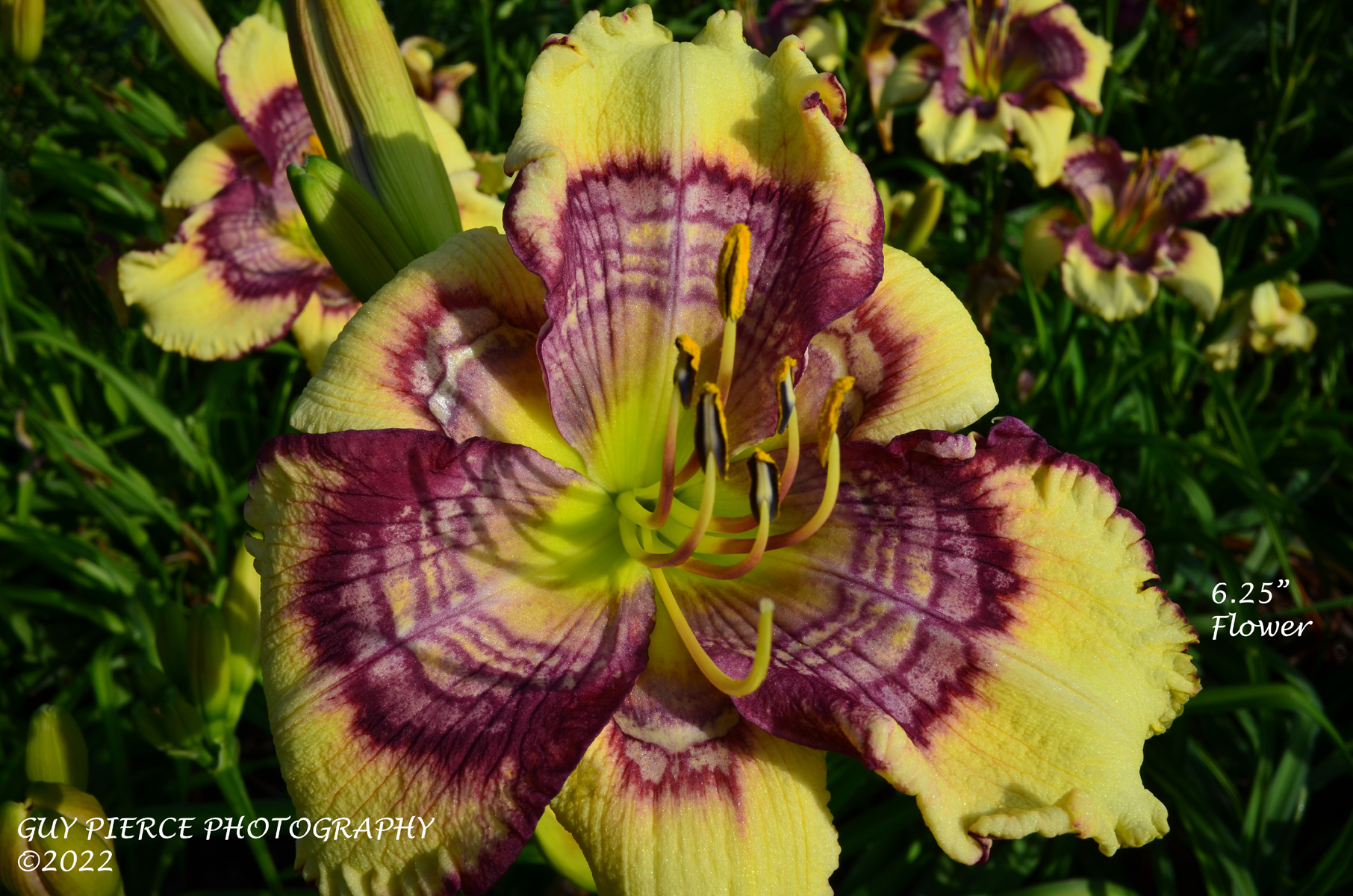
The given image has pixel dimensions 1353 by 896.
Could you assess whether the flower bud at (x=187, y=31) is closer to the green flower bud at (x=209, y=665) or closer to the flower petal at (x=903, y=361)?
the green flower bud at (x=209, y=665)

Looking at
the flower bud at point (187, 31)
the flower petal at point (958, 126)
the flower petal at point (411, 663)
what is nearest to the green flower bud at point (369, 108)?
the flower petal at point (411, 663)

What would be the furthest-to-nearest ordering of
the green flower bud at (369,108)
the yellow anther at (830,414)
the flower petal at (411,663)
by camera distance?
the green flower bud at (369,108) → the yellow anther at (830,414) → the flower petal at (411,663)

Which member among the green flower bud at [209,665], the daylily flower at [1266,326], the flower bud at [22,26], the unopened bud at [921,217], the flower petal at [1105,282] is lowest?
the daylily flower at [1266,326]

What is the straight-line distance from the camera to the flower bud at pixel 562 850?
116 centimetres

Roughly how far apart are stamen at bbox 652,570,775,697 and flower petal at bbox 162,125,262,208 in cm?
143

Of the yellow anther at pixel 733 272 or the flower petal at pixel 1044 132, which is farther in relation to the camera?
the flower petal at pixel 1044 132

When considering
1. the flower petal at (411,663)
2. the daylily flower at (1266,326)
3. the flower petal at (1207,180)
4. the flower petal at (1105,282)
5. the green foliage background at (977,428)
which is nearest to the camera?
the flower petal at (411,663)

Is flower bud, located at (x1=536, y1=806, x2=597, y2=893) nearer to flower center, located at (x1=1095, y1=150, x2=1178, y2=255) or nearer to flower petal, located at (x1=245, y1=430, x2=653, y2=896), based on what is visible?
flower petal, located at (x1=245, y1=430, x2=653, y2=896)

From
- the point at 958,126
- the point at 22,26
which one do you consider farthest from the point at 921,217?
the point at 22,26

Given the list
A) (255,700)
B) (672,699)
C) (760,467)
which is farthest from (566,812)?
(255,700)

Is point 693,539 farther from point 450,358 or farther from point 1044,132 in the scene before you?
point 1044,132

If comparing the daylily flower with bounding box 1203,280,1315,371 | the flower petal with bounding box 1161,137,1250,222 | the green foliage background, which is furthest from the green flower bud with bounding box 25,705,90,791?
the daylily flower with bounding box 1203,280,1315,371

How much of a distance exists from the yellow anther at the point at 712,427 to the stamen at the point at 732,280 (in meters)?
0.08

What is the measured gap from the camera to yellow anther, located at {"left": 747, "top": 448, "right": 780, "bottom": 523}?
3.27ft
